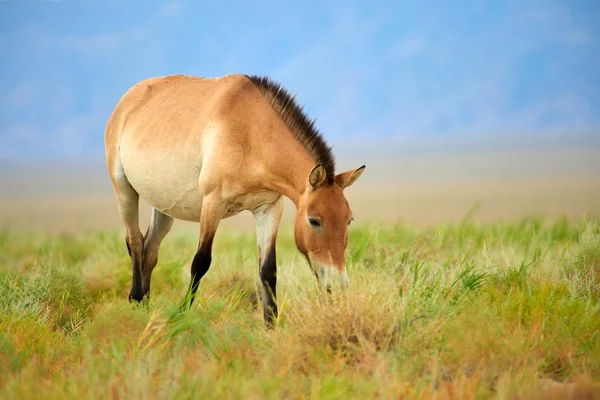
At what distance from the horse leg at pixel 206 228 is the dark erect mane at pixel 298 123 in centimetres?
107

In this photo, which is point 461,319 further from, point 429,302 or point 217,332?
point 217,332

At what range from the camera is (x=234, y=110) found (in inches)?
262

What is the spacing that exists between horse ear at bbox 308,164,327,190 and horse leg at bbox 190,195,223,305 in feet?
3.71

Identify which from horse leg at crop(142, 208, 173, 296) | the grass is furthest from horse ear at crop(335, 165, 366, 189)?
horse leg at crop(142, 208, 173, 296)

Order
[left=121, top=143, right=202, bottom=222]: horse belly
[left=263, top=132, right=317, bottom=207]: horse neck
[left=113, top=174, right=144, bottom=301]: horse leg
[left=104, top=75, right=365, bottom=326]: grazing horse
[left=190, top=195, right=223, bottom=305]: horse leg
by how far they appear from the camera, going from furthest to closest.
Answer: [left=113, top=174, right=144, bottom=301]: horse leg, [left=121, top=143, right=202, bottom=222]: horse belly, [left=190, top=195, right=223, bottom=305]: horse leg, [left=263, top=132, right=317, bottom=207]: horse neck, [left=104, top=75, right=365, bottom=326]: grazing horse

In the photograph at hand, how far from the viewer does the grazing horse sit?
19.3 feet

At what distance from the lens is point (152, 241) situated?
8289 millimetres

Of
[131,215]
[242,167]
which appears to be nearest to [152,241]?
[131,215]

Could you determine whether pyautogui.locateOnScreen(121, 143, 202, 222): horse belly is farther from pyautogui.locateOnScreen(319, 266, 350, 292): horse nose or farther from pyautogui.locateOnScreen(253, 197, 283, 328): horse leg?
pyautogui.locateOnScreen(319, 266, 350, 292): horse nose

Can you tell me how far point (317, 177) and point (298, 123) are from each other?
91 cm

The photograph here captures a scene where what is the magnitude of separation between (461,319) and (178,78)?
4.86 m

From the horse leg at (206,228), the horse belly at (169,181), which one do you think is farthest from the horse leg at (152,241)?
the horse leg at (206,228)

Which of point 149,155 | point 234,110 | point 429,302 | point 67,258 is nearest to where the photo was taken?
point 429,302

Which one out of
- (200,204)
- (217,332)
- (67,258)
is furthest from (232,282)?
(67,258)
